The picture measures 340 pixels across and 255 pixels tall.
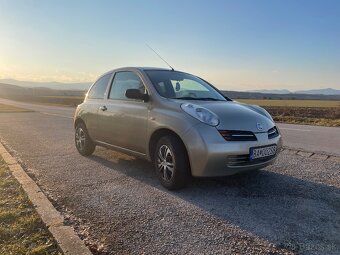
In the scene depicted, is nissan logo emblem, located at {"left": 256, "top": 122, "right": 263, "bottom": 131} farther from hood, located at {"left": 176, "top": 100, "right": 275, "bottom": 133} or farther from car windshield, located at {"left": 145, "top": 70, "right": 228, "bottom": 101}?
car windshield, located at {"left": 145, "top": 70, "right": 228, "bottom": 101}

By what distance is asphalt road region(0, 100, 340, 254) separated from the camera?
3.20 m

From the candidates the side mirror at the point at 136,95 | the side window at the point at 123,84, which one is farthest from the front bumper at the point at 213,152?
the side window at the point at 123,84

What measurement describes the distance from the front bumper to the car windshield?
3.37ft

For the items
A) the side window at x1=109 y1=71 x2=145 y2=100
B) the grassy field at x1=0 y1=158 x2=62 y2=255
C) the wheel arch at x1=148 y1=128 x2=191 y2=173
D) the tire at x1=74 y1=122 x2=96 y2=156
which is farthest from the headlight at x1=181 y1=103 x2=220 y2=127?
the tire at x1=74 y1=122 x2=96 y2=156

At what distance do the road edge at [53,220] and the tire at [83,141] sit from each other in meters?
1.70

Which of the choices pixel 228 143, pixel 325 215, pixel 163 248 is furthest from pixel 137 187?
pixel 325 215

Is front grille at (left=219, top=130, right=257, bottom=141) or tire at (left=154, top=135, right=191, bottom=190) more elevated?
front grille at (left=219, top=130, right=257, bottom=141)

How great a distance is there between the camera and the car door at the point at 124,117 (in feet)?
17.6

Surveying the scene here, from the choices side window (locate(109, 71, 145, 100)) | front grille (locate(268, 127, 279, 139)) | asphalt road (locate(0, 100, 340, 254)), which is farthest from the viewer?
side window (locate(109, 71, 145, 100))

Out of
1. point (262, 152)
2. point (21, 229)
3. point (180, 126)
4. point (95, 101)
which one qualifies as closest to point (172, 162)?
point (180, 126)

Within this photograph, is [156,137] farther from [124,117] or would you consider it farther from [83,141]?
[83,141]

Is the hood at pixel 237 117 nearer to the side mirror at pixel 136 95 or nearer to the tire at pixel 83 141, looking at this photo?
the side mirror at pixel 136 95

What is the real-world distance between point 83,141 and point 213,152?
3.84m

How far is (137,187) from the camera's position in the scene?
5.06 m
